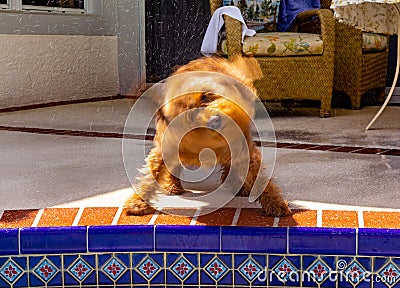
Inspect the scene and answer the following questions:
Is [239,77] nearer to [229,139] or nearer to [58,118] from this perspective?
[229,139]

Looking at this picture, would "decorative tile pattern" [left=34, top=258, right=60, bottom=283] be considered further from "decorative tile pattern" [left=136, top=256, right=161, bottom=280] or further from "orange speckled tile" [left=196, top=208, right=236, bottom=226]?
"orange speckled tile" [left=196, top=208, right=236, bottom=226]

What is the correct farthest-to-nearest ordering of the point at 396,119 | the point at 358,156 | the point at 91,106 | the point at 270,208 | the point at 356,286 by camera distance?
the point at 91,106 < the point at 396,119 < the point at 358,156 < the point at 270,208 < the point at 356,286

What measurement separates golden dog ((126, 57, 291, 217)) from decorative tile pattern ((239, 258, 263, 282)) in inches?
7.1

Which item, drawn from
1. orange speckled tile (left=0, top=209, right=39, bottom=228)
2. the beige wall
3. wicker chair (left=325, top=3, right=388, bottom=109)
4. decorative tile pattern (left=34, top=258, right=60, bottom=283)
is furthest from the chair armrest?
decorative tile pattern (left=34, top=258, right=60, bottom=283)

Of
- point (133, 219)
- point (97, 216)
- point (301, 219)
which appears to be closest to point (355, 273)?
point (301, 219)

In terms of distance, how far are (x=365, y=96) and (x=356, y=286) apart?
4090mm

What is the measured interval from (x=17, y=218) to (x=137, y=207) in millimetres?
332

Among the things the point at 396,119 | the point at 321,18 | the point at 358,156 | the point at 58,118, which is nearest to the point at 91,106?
the point at 58,118

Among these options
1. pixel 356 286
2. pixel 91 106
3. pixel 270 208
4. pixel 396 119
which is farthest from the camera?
pixel 91 106

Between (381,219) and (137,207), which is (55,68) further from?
(381,219)

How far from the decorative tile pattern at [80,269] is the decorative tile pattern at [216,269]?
0.31m

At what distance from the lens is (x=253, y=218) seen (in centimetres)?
176

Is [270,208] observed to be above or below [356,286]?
above

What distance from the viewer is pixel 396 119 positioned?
421cm
